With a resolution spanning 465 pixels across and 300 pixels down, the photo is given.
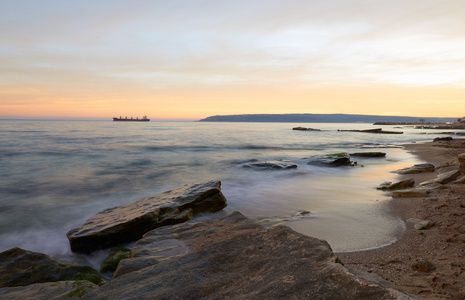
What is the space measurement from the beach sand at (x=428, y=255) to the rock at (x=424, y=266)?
4 centimetres

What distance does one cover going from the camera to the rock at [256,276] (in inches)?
77.3

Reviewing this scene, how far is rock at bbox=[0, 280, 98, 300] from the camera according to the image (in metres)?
2.51

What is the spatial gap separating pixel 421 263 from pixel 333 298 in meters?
2.31

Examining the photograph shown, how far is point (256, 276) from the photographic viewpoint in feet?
7.50

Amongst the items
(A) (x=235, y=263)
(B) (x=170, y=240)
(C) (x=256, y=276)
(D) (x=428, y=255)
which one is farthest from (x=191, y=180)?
(C) (x=256, y=276)

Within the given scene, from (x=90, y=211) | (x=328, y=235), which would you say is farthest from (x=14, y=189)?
(x=328, y=235)

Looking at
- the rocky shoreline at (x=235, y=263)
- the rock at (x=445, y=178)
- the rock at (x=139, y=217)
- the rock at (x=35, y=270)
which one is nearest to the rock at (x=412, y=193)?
the rocky shoreline at (x=235, y=263)

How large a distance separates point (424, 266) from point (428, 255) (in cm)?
58

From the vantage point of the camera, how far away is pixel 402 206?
6.46 m

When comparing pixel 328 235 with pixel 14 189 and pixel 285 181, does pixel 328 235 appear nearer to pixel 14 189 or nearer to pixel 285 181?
pixel 285 181

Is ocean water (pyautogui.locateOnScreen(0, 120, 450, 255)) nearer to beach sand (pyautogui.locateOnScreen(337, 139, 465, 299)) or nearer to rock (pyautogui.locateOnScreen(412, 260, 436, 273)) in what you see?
beach sand (pyautogui.locateOnScreen(337, 139, 465, 299))

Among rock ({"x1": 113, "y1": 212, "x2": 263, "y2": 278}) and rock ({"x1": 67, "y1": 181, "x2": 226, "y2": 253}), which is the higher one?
rock ({"x1": 113, "y1": 212, "x2": 263, "y2": 278})

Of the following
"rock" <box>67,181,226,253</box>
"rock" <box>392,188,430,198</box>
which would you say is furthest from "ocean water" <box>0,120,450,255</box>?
"rock" <box>67,181,226,253</box>

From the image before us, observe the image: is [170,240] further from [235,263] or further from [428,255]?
[428,255]
